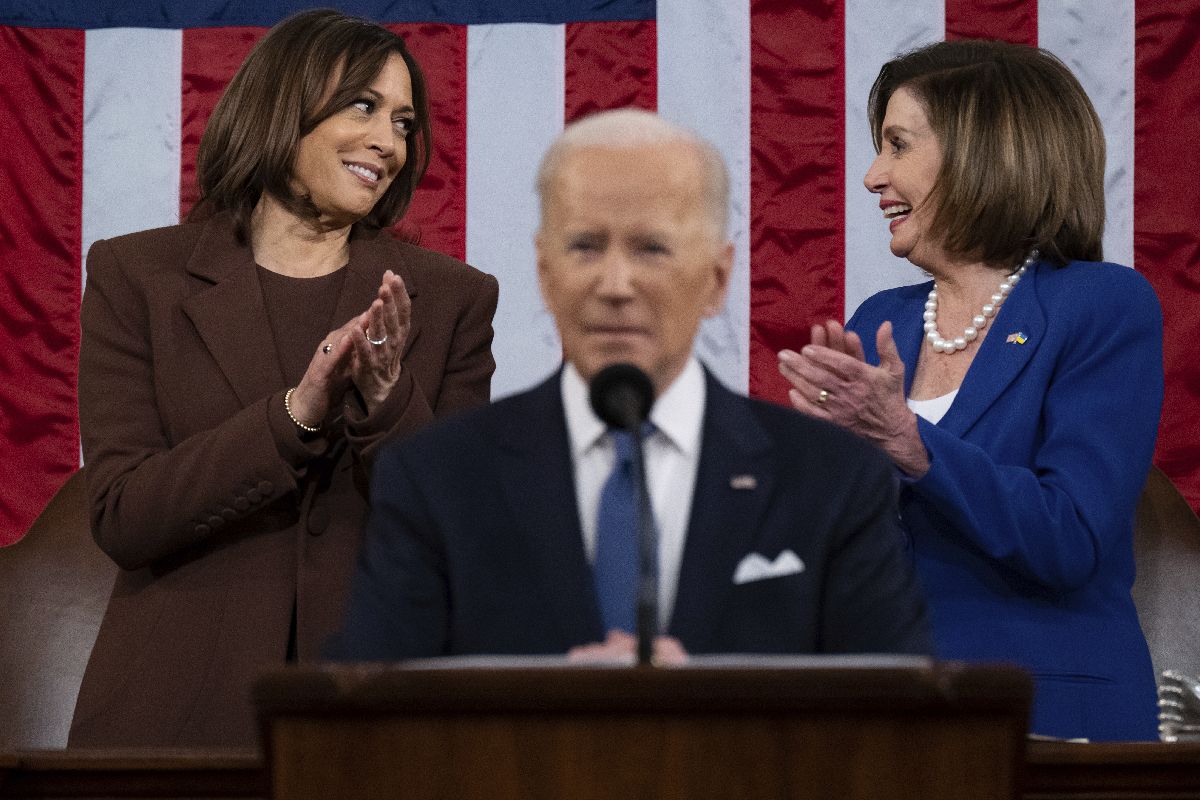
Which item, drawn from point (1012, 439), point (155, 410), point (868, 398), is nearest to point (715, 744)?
point (868, 398)

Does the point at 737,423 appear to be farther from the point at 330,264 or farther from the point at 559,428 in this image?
the point at 330,264

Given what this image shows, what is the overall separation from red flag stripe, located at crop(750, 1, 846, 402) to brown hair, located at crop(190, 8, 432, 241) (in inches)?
43.7

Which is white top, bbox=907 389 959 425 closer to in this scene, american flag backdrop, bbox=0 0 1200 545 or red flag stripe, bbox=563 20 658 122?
american flag backdrop, bbox=0 0 1200 545

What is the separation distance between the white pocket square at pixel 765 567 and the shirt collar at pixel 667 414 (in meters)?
0.11

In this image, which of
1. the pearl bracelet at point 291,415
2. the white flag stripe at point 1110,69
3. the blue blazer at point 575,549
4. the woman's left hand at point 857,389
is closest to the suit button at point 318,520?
the pearl bracelet at point 291,415

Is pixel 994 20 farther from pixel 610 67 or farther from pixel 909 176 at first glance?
pixel 909 176

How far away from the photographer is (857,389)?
1937 mm

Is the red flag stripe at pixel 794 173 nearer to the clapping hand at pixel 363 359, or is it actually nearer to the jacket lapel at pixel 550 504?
the clapping hand at pixel 363 359

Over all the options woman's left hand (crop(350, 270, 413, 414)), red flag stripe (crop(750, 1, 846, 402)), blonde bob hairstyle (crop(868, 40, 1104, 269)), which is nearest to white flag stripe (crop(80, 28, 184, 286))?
red flag stripe (crop(750, 1, 846, 402))

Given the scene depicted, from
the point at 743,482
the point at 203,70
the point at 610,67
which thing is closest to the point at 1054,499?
the point at 743,482

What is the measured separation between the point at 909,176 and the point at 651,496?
1135 mm

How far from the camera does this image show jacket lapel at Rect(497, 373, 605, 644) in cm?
133

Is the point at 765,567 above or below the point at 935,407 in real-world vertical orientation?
below

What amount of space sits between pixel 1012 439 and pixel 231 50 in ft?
6.53
